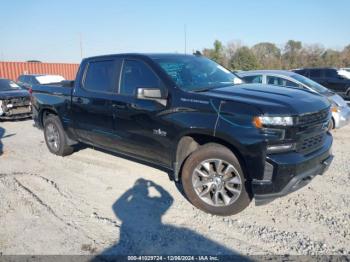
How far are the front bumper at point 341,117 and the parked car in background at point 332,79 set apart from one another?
6.91 metres

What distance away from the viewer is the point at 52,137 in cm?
671

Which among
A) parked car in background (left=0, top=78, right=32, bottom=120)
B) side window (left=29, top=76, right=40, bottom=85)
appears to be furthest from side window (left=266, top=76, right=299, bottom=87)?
side window (left=29, top=76, right=40, bottom=85)

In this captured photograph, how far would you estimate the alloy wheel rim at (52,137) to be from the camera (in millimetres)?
6543

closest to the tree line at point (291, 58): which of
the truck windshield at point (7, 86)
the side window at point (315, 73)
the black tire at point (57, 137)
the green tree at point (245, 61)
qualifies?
the green tree at point (245, 61)

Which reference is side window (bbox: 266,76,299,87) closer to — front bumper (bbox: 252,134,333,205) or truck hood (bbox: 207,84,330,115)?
truck hood (bbox: 207,84,330,115)

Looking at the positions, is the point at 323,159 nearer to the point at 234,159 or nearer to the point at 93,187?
the point at 234,159

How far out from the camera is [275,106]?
342 centimetres

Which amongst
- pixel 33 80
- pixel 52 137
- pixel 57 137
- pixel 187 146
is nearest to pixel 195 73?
pixel 187 146

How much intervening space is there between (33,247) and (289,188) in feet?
8.84

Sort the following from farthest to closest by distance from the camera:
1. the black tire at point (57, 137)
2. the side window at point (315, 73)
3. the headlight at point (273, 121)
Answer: the side window at point (315, 73), the black tire at point (57, 137), the headlight at point (273, 121)

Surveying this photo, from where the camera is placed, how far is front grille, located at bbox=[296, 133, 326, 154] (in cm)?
355

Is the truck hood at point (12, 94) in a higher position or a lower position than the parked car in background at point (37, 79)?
lower

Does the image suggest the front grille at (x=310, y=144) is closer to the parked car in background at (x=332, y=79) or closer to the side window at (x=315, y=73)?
the parked car in background at (x=332, y=79)

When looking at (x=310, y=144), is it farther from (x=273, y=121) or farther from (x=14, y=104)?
(x=14, y=104)
